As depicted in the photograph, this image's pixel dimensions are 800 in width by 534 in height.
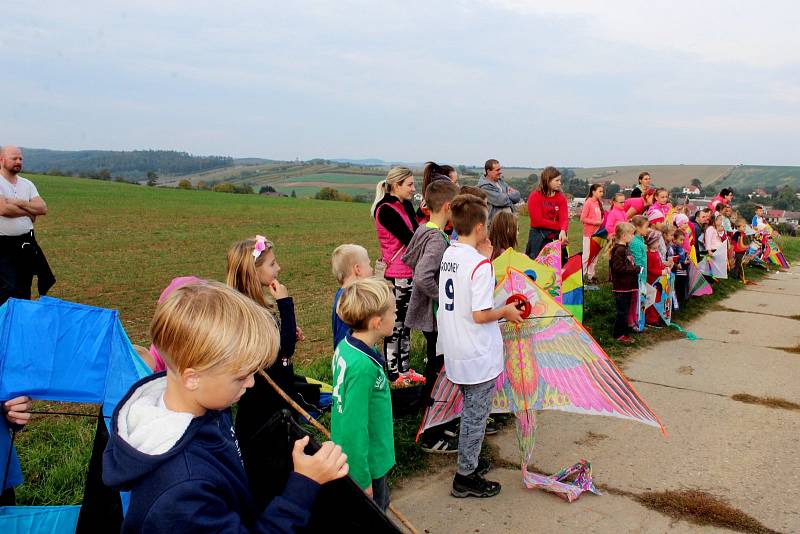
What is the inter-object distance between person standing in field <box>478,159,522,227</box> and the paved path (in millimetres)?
2666

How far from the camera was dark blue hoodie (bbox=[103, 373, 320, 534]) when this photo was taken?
153 cm

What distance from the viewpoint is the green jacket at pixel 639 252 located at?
8.06 m

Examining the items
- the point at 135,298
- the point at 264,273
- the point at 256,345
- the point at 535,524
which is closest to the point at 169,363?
the point at 256,345

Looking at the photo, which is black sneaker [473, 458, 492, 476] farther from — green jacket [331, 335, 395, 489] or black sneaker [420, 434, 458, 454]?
green jacket [331, 335, 395, 489]

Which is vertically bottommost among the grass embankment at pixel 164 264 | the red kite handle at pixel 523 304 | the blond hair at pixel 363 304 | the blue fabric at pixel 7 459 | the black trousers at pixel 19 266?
the grass embankment at pixel 164 264

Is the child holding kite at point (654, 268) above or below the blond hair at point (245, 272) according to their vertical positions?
below

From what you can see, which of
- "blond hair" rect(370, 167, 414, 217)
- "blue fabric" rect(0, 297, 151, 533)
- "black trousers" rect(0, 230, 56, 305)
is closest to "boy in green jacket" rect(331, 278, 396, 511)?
"blue fabric" rect(0, 297, 151, 533)

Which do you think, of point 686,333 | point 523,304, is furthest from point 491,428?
point 686,333

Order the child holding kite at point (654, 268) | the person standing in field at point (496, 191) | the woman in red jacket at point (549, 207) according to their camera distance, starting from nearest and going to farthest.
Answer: the person standing in field at point (496, 191) < the child holding kite at point (654, 268) < the woman in red jacket at point (549, 207)

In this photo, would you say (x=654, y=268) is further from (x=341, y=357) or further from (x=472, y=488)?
(x=341, y=357)

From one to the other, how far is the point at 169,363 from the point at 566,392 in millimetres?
3003

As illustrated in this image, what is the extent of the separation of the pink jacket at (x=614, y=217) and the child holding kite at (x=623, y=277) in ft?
10.7

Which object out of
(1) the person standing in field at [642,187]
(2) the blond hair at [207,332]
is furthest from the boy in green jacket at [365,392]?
(1) the person standing in field at [642,187]

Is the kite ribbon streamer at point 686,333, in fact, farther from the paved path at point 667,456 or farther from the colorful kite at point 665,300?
the paved path at point 667,456
